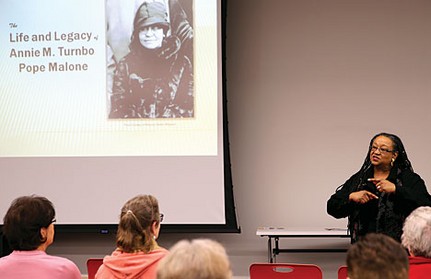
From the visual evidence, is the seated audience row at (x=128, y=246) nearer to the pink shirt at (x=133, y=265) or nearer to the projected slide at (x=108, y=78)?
the pink shirt at (x=133, y=265)

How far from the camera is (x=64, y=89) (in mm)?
5598

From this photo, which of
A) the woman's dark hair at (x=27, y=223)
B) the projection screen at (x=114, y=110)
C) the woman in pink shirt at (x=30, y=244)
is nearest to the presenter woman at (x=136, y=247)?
the woman in pink shirt at (x=30, y=244)

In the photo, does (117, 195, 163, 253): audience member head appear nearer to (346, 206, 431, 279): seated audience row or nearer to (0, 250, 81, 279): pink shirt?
(0, 250, 81, 279): pink shirt

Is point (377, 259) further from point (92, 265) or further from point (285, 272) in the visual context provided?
point (92, 265)

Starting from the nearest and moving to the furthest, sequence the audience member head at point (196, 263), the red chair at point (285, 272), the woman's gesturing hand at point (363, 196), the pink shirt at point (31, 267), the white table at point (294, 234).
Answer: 1. the audience member head at point (196, 263)
2. the pink shirt at point (31, 267)
3. the red chair at point (285, 272)
4. the woman's gesturing hand at point (363, 196)
5. the white table at point (294, 234)

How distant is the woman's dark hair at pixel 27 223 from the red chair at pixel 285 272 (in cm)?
126

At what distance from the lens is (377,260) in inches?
66.4

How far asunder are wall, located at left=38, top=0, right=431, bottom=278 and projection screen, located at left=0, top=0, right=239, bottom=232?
0.42 m

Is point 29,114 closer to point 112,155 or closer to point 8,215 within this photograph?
point 112,155

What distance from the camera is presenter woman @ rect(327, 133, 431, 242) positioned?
12.0ft

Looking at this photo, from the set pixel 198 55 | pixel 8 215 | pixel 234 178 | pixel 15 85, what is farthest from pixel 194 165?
pixel 8 215

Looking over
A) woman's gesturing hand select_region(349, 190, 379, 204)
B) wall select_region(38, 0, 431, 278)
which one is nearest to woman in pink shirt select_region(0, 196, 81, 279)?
woman's gesturing hand select_region(349, 190, 379, 204)

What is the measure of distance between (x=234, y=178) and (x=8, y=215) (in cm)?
329

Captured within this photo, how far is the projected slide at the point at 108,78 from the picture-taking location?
17.8 feet
